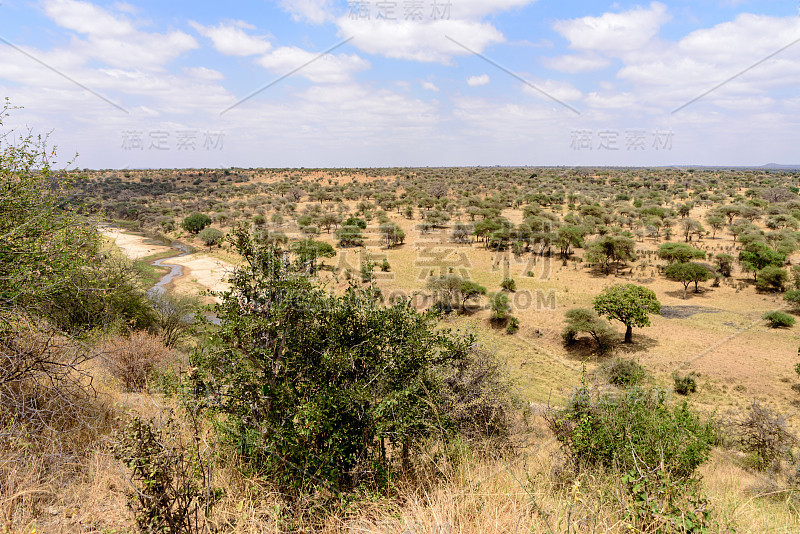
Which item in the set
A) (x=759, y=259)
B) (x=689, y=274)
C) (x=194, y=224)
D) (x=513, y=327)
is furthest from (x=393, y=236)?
(x=759, y=259)

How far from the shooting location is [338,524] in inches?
175

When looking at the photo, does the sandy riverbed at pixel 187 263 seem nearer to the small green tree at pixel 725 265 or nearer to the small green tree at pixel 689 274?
the small green tree at pixel 689 274

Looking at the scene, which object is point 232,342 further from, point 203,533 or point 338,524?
point 338,524

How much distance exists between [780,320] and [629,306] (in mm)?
8378

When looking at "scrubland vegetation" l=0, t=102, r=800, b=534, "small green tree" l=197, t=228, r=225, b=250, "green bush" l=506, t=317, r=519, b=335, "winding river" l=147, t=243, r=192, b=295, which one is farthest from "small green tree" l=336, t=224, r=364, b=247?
"scrubland vegetation" l=0, t=102, r=800, b=534

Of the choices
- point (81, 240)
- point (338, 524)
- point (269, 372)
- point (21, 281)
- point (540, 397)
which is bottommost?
point (540, 397)

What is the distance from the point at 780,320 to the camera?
2145cm

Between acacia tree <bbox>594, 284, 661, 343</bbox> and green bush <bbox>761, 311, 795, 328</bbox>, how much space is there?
252 inches

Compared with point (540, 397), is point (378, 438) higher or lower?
higher

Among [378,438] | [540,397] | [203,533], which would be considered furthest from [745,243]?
[203,533]

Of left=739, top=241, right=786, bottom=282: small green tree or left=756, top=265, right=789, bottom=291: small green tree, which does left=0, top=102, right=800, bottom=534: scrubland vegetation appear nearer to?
left=756, top=265, right=789, bottom=291: small green tree

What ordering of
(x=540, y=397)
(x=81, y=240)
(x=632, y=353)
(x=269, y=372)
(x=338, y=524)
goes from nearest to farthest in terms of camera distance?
(x=338, y=524) < (x=269, y=372) < (x=81, y=240) < (x=540, y=397) < (x=632, y=353)

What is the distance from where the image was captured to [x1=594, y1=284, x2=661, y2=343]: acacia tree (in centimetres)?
2066

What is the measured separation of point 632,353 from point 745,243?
2343 centimetres
